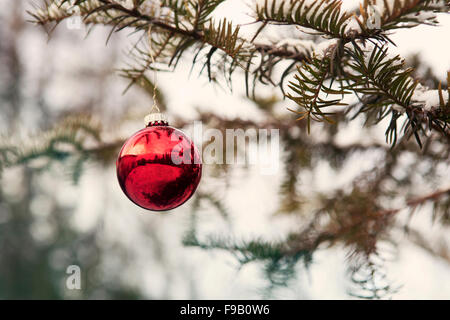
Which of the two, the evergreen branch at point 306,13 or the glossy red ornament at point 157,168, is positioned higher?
the evergreen branch at point 306,13

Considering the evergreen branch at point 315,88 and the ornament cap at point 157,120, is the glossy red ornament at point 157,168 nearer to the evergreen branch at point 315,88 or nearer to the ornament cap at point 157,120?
the ornament cap at point 157,120

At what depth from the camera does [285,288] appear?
54 centimetres

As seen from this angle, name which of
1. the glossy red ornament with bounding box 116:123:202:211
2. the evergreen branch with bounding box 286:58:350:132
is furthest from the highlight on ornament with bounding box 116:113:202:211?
the evergreen branch with bounding box 286:58:350:132

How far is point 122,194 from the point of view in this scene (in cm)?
199

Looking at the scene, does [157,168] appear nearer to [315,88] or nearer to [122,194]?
[315,88]

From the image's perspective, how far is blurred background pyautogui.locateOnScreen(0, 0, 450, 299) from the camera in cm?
59

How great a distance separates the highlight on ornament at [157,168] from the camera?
359 mm

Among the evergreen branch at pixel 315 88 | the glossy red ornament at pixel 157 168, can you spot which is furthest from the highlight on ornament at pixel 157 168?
the evergreen branch at pixel 315 88

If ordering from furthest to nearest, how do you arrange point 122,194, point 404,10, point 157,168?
point 122,194 → point 157,168 → point 404,10

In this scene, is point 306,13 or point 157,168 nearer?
point 306,13

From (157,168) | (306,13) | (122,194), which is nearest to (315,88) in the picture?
(306,13)

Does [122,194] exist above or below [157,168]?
below

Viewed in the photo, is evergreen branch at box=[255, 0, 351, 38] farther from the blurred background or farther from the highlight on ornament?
the blurred background

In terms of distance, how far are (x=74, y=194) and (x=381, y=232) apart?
141 cm
